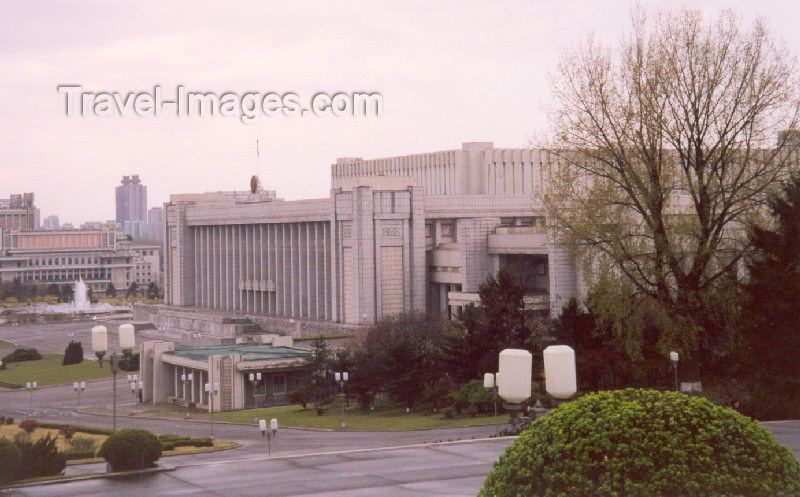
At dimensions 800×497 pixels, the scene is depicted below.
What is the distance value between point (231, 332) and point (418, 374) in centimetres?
4588

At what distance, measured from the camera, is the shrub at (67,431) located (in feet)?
142

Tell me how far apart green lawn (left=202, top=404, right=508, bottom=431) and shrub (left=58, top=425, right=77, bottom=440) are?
913 cm

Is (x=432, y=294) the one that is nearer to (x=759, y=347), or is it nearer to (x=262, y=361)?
(x=262, y=361)

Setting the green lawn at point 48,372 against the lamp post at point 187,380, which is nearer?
the lamp post at point 187,380

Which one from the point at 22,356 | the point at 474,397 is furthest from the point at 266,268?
the point at 474,397

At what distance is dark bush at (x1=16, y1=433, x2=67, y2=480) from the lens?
2270cm

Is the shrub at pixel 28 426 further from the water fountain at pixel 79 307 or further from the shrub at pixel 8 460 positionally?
the water fountain at pixel 79 307

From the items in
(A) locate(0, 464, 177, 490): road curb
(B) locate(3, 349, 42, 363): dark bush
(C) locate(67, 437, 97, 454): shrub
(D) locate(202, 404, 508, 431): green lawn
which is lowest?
(D) locate(202, 404, 508, 431): green lawn

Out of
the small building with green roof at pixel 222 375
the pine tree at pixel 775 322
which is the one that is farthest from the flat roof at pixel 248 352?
the pine tree at pixel 775 322

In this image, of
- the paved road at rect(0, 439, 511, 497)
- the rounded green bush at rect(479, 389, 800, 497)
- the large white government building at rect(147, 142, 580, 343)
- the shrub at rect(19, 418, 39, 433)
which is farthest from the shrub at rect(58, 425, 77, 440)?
the rounded green bush at rect(479, 389, 800, 497)

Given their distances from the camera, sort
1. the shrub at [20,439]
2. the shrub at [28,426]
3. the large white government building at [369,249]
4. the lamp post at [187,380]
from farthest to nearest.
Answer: the large white government building at [369,249] < the lamp post at [187,380] < the shrub at [28,426] < the shrub at [20,439]

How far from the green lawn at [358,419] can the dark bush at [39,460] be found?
67.1 ft

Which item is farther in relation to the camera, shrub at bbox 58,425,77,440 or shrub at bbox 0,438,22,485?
shrub at bbox 58,425,77,440

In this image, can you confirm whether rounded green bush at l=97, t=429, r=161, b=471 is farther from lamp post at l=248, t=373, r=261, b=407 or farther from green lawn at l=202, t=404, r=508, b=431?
lamp post at l=248, t=373, r=261, b=407
